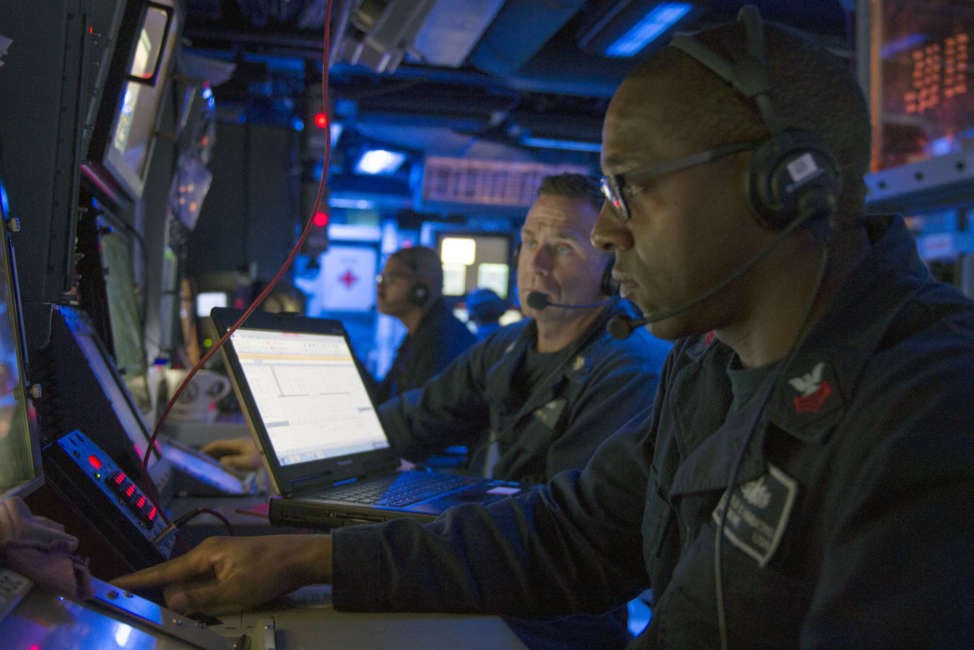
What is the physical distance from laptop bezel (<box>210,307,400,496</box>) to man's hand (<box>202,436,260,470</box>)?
0.37 metres

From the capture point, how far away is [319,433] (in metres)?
1.44

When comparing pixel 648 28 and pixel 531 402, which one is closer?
pixel 531 402

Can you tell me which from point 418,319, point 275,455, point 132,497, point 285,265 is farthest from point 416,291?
point 132,497

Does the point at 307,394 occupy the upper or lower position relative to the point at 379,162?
lower

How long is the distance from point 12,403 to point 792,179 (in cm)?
84

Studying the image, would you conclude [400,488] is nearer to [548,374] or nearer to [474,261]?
[548,374]

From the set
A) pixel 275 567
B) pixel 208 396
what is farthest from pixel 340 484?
pixel 208 396

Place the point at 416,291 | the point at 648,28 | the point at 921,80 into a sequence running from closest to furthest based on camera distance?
the point at 921,80 < the point at 416,291 < the point at 648,28

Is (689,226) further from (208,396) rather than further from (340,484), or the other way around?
(208,396)

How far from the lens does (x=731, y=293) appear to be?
32.8 inches

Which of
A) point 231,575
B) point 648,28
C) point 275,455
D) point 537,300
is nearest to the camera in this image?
point 231,575

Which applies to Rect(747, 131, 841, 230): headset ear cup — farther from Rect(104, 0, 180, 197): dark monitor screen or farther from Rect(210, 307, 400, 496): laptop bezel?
Rect(104, 0, 180, 197): dark monitor screen

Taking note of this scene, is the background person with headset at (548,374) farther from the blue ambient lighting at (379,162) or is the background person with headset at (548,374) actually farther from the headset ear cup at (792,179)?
the blue ambient lighting at (379,162)

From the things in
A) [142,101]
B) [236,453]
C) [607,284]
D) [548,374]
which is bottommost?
[236,453]
